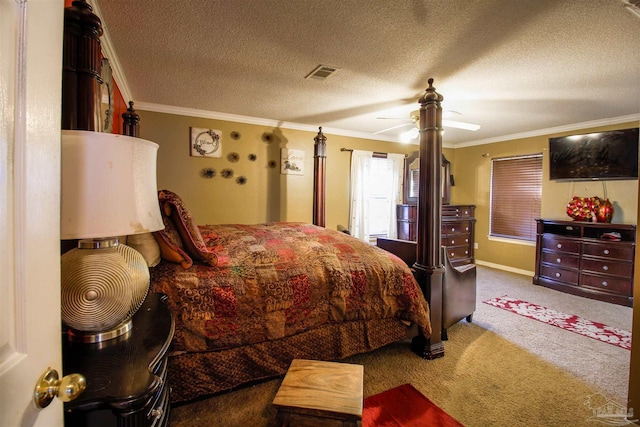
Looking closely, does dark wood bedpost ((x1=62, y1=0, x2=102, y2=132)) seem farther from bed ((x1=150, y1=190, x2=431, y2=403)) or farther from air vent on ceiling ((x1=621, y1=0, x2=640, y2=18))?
air vent on ceiling ((x1=621, y1=0, x2=640, y2=18))

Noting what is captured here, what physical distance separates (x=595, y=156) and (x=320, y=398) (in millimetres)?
5064

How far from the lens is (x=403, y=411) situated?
5.55 ft

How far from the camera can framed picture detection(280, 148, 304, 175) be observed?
4.62 meters

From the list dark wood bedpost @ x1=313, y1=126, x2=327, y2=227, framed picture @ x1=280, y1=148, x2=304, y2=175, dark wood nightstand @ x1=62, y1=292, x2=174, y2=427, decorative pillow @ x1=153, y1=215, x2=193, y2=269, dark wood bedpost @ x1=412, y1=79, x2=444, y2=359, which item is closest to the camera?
dark wood nightstand @ x1=62, y1=292, x2=174, y2=427

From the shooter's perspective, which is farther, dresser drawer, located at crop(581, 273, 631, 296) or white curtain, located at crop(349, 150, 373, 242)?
white curtain, located at crop(349, 150, 373, 242)

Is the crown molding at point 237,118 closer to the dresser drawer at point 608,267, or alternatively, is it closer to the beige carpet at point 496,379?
the beige carpet at point 496,379

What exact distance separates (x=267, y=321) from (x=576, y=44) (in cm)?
301

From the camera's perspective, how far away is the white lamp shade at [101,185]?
78cm

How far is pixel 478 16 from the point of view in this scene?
6.05 feet

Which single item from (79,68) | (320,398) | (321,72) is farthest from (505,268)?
(79,68)

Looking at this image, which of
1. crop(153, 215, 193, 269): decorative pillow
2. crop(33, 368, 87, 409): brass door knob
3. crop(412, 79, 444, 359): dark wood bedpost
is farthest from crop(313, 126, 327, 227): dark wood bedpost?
crop(33, 368, 87, 409): brass door knob

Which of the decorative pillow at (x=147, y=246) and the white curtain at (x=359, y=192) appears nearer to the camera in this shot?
the decorative pillow at (x=147, y=246)

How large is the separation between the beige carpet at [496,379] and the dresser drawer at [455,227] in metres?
2.39

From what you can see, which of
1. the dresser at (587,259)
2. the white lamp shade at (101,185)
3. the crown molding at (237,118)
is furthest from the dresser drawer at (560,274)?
the white lamp shade at (101,185)
